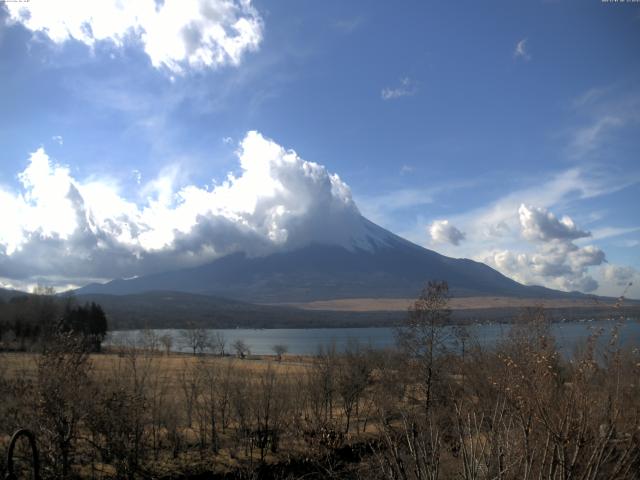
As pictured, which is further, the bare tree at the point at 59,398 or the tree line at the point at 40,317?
the tree line at the point at 40,317

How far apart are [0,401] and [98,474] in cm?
498

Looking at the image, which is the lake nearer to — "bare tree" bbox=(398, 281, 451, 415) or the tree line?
"bare tree" bbox=(398, 281, 451, 415)

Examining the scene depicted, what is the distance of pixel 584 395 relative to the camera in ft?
18.3

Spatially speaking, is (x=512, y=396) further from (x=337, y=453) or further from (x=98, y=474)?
(x=337, y=453)

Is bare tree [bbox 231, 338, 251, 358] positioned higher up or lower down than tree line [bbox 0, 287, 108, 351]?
lower down

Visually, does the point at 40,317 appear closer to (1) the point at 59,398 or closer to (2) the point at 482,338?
(2) the point at 482,338

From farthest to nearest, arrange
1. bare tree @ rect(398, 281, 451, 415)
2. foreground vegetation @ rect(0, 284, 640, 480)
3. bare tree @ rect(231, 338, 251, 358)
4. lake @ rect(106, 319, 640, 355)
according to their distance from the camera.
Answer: bare tree @ rect(231, 338, 251, 358) < bare tree @ rect(398, 281, 451, 415) < foreground vegetation @ rect(0, 284, 640, 480) < lake @ rect(106, 319, 640, 355)

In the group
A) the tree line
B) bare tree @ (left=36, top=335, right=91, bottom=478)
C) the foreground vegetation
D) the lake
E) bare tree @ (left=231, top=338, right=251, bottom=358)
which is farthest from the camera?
bare tree @ (left=231, top=338, right=251, bottom=358)

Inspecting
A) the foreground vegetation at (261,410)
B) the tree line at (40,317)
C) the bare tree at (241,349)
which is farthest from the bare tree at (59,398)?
the bare tree at (241,349)

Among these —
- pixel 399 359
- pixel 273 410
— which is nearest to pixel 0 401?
pixel 273 410

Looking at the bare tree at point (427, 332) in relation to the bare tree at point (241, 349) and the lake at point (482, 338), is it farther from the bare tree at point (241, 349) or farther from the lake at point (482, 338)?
the bare tree at point (241, 349)

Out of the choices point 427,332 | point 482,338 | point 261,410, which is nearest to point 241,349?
point 482,338

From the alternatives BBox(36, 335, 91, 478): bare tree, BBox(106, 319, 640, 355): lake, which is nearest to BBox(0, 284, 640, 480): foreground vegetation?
BBox(36, 335, 91, 478): bare tree

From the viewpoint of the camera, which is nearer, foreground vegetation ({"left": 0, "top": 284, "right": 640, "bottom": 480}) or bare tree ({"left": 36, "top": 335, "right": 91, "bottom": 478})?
foreground vegetation ({"left": 0, "top": 284, "right": 640, "bottom": 480})
